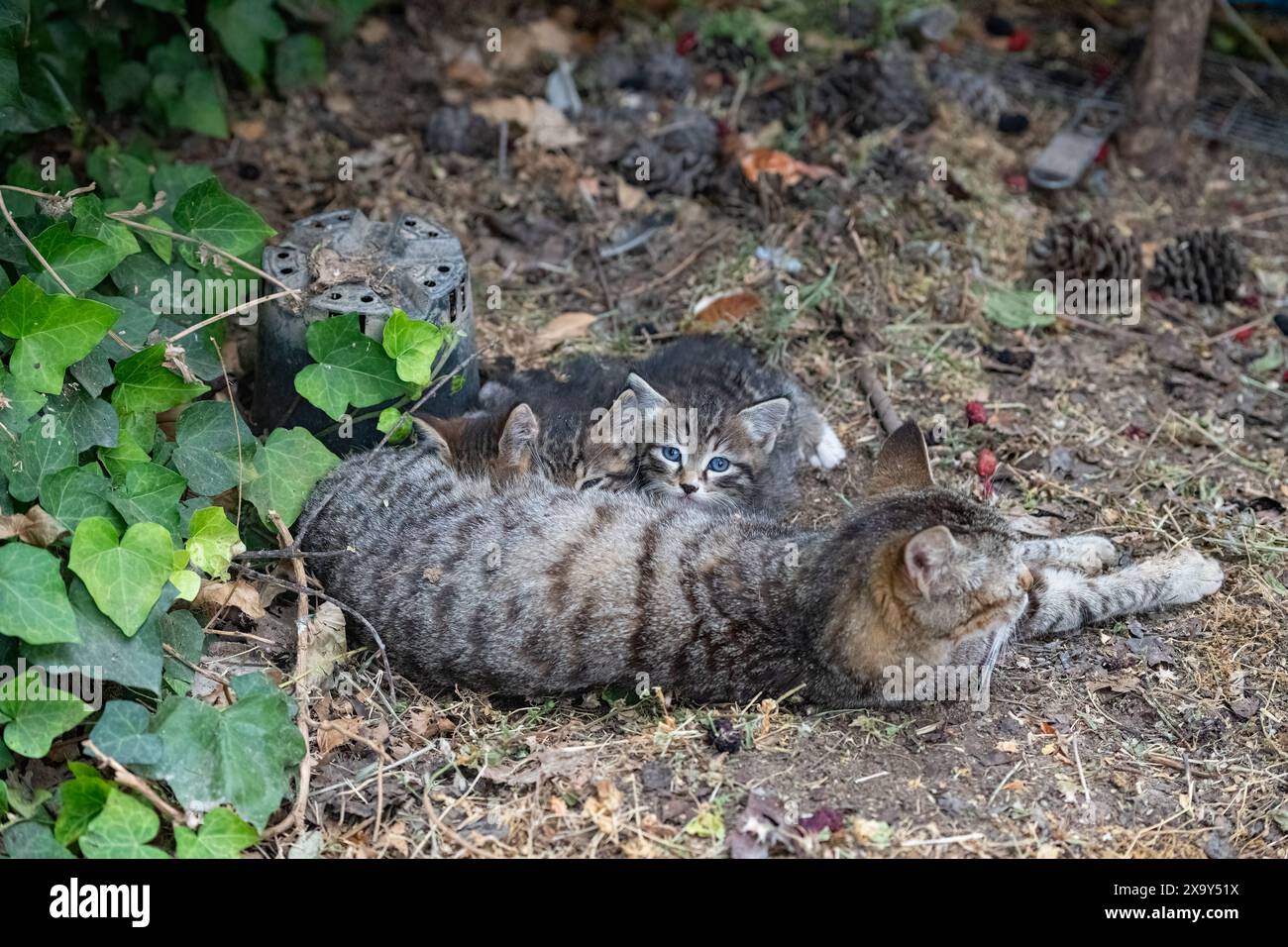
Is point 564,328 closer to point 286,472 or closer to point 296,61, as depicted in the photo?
point 286,472

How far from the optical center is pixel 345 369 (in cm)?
532

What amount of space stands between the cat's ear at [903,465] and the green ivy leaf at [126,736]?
2888 mm

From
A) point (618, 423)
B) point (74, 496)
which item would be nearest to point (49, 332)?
point (74, 496)

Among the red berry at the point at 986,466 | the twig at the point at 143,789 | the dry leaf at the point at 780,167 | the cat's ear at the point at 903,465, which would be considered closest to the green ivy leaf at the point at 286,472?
the twig at the point at 143,789

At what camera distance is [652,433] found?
6.08 metres

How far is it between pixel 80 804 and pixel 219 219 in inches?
102

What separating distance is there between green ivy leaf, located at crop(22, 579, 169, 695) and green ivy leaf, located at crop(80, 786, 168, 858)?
446 millimetres

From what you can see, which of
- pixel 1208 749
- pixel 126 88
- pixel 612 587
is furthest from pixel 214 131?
pixel 1208 749

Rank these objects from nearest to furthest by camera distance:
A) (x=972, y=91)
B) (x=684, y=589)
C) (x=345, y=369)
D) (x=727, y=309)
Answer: (x=684, y=589)
(x=345, y=369)
(x=727, y=309)
(x=972, y=91)

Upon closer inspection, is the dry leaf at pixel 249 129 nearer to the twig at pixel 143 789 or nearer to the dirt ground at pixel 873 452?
the dirt ground at pixel 873 452

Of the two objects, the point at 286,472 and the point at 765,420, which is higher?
the point at 765,420

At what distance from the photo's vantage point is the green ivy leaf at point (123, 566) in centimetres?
443

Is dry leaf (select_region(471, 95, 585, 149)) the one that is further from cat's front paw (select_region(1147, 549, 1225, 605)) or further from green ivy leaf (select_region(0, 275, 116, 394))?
cat's front paw (select_region(1147, 549, 1225, 605))

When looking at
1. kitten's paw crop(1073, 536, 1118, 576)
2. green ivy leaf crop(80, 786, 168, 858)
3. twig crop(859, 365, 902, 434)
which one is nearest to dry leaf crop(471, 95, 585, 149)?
twig crop(859, 365, 902, 434)
